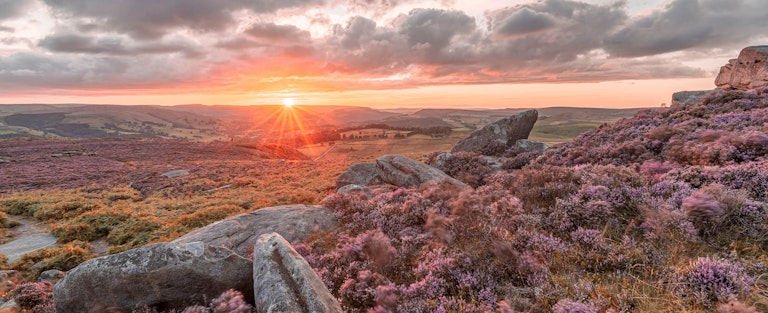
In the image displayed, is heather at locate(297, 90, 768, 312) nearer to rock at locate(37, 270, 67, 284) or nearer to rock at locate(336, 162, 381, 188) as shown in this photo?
rock at locate(336, 162, 381, 188)

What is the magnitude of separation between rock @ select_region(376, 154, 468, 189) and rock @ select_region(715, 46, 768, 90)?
3345cm

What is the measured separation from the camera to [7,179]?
116 feet

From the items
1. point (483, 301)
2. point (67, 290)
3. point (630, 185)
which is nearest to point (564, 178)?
point (630, 185)

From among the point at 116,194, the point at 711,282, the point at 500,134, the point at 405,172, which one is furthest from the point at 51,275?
the point at 500,134

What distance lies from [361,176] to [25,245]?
15.7 m

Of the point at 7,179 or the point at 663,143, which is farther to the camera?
the point at 7,179

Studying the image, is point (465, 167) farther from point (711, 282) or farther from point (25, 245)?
point (25, 245)

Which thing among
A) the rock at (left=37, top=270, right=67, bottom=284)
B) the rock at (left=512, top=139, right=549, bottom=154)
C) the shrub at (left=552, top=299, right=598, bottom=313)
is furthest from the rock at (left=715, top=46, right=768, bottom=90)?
the rock at (left=37, top=270, right=67, bottom=284)

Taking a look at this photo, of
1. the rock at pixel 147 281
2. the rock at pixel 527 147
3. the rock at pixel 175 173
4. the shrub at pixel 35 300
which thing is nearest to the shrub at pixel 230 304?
the rock at pixel 147 281

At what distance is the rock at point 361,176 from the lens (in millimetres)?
→ 18286

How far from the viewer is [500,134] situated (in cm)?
2844

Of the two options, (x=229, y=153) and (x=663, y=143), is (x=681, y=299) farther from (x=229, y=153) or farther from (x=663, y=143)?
(x=229, y=153)

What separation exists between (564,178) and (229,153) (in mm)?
69807

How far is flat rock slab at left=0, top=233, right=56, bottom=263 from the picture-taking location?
1295 centimetres
